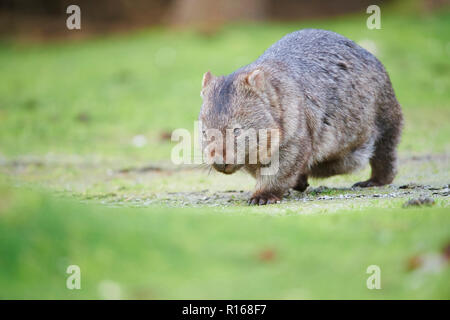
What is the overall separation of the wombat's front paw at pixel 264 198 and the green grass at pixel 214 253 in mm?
1512

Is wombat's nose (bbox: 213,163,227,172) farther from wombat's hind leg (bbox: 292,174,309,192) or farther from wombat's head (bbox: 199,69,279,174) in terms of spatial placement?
wombat's hind leg (bbox: 292,174,309,192)

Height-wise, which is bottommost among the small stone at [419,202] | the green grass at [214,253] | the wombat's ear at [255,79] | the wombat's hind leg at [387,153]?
the green grass at [214,253]

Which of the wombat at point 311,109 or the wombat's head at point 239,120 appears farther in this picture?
the wombat at point 311,109

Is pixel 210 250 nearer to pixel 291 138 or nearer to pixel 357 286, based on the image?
pixel 357 286

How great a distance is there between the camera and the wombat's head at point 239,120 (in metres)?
6.73

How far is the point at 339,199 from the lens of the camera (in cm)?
753

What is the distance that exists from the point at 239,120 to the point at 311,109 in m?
1.23

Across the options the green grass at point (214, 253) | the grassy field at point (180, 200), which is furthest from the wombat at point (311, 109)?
the green grass at point (214, 253)

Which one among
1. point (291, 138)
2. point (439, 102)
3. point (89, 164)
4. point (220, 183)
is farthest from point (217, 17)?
point (291, 138)

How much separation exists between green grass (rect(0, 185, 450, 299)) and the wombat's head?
96 centimetres

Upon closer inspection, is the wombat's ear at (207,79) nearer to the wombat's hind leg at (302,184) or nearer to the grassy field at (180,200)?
the grassy field at (180,200)

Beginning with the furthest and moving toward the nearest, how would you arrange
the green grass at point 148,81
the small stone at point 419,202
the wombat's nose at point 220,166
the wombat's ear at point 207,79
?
1. the green grass at point 148,81
2. the wombat's ear at point 207,79
3. the wombat's nose at point 220,166
4. the small stone at point 419,202

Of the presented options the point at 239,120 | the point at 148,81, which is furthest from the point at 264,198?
the point at 148,81
